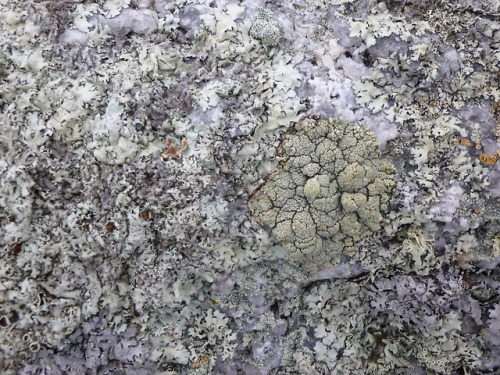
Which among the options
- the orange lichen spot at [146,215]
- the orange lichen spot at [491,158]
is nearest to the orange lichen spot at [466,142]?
the orange lichen spot at [491,158]

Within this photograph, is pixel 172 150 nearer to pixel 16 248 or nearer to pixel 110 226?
pixel 110 226

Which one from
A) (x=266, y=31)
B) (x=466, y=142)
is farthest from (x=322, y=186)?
(x=266, y=31)

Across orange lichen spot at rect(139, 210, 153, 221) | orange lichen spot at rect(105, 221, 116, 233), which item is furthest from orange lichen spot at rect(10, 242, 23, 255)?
orange lichen spot at rect(139, 210, 153, 221)

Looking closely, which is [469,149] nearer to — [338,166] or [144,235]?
[338,166]

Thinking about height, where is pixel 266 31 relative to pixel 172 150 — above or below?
above

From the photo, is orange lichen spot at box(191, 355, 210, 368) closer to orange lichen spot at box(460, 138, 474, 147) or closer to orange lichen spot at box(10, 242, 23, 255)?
orange lichen spot at box(10, 242, 23, 255)

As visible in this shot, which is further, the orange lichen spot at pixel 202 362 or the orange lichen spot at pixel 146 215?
the orange lichen spot at pixel 202 362

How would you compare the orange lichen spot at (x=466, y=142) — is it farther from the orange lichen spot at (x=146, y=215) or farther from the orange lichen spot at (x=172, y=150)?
the orange lichen spot at (x=146, y=215)
